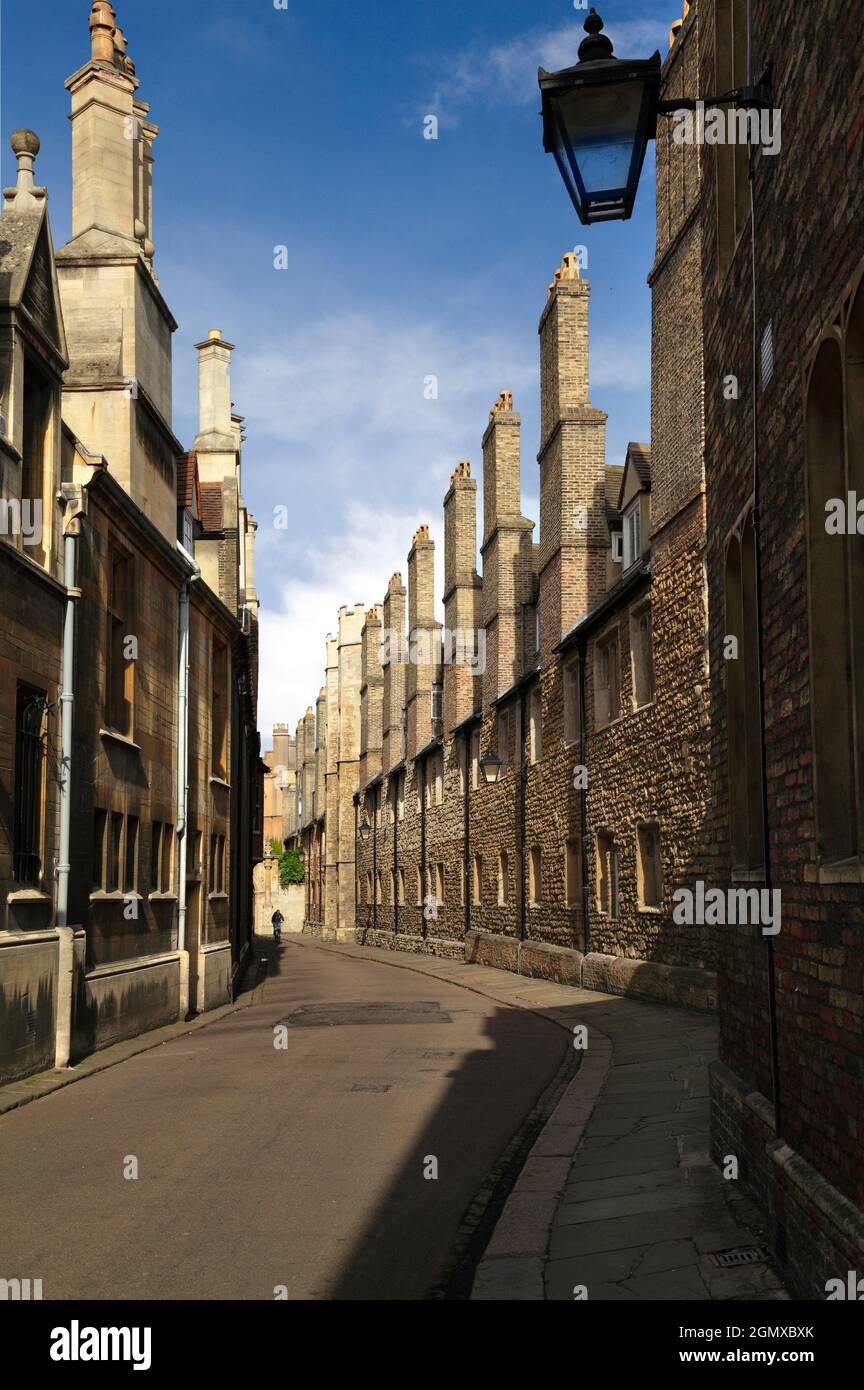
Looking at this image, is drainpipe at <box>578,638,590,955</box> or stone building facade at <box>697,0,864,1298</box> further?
drainpipe at <box>578,638,590,955</box>

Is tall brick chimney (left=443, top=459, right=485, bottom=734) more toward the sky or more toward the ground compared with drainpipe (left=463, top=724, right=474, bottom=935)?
more toward the sky

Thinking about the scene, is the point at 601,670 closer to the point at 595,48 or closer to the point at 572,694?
the point at 572,694

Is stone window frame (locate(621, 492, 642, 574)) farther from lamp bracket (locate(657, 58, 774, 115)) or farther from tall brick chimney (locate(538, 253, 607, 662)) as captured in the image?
lamp bracket (locate(657, 58, 774, 115))

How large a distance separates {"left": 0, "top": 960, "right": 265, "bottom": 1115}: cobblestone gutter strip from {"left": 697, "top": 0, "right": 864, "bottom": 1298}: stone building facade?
6.63 meters

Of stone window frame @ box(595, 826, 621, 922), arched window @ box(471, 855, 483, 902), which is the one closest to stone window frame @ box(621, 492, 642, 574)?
stone window frame @ box(595, 826, 621, 922)

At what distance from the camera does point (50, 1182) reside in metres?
8.27

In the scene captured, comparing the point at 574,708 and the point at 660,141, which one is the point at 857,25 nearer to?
the point at 660,141

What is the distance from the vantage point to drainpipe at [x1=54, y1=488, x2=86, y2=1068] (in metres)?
13.9

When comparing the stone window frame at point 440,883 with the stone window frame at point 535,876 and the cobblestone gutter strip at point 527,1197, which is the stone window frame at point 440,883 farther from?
the cobblestone gutter strip at point 527,1197

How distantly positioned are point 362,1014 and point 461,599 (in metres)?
21.1

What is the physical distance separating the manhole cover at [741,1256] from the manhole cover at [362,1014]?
12788 millimetres

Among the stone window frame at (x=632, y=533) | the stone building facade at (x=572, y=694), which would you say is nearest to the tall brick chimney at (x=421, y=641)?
the stone building facade at (x=572, y=694)

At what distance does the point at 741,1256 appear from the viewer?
603 centimetres

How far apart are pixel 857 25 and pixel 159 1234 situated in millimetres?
6342
